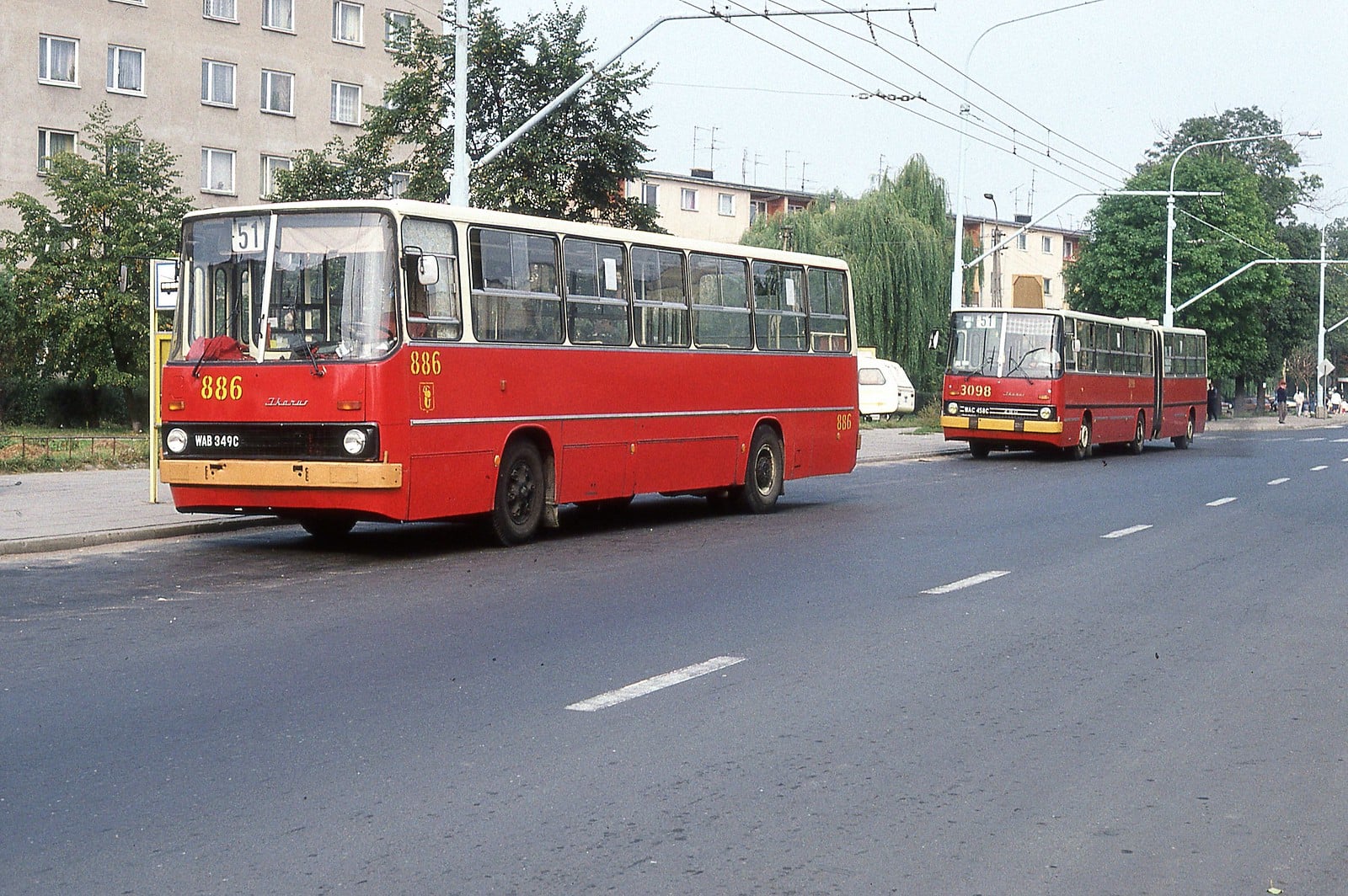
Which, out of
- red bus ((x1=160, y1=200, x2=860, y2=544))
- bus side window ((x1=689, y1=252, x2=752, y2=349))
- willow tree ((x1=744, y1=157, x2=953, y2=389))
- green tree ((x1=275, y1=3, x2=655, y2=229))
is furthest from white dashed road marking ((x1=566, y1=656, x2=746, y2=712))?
willow tree ((x1=744, y1=157, x2=953, y2=389))

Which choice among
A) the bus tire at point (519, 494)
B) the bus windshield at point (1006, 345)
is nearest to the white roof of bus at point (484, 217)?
the bus tire at point (519, 494)

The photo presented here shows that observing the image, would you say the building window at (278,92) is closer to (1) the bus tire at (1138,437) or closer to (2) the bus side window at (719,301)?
(1) the bus tire at (1138,437)

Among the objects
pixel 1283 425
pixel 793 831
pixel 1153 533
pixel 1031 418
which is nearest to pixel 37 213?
pixel 1031 418

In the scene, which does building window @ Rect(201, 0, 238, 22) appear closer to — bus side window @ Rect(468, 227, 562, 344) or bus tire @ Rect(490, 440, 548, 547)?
bus side window @ Rect(468, 227, 562, 344)

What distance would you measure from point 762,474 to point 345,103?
4513 centimetres

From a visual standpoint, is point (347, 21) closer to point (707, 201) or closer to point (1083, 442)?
point (707, 201)

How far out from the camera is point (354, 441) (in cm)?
1363

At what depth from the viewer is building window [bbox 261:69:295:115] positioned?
58.5 m

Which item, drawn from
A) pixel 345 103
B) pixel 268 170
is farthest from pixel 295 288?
pixel 345 103

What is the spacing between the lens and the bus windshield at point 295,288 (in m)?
13.8

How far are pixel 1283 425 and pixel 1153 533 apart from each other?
57.7m

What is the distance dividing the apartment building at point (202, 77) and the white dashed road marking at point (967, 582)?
41.3 metres

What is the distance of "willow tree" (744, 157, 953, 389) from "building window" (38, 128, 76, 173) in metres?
22.4

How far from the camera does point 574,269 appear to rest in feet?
53.3
